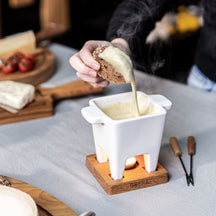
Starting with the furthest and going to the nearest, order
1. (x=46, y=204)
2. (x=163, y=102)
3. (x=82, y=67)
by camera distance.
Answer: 1. (x=82, y=67)
2. (x=163, y=102)
3. (x=46, y=204)

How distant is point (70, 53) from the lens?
2094 mm

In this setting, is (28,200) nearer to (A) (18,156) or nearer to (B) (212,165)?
(A) (18,156)

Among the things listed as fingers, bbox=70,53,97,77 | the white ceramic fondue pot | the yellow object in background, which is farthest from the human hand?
the yellow object in background

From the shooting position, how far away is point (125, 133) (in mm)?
913

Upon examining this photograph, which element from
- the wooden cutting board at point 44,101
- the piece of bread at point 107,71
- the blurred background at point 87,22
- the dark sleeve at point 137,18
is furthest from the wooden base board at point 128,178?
the blurred background at point 87,22

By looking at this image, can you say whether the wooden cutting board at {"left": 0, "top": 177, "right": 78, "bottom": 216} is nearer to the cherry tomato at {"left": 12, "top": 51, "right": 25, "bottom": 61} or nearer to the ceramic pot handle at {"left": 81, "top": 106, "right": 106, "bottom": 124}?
the ceramic pot handle at {"left": 81, "top": 106, "right": 106, "bottom": 124}

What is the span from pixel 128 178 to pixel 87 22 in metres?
3.61

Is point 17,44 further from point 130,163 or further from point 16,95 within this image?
point 130,163

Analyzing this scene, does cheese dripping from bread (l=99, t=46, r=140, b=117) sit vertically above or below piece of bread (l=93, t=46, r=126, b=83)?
above

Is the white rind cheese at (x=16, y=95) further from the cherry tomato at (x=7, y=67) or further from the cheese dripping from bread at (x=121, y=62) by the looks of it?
the cheese dripping from bread at (x=121, y=62)

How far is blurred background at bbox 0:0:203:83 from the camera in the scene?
3490 mm

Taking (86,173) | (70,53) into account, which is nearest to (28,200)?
(86,173)

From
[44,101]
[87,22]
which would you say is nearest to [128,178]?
[44,101]

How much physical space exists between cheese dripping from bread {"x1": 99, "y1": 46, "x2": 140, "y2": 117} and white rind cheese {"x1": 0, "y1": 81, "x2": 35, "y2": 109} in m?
0.49
